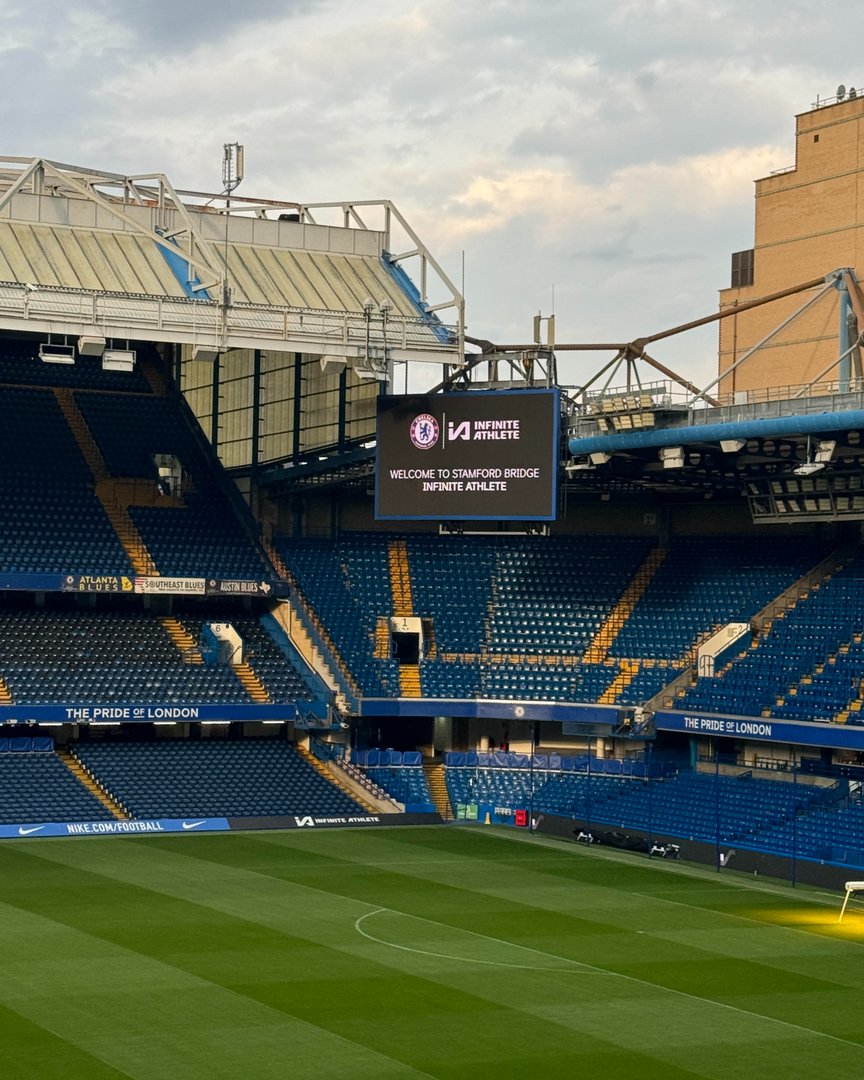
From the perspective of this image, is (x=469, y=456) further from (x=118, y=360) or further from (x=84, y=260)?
(x=84, y=260)

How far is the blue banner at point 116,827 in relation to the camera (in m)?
55.9

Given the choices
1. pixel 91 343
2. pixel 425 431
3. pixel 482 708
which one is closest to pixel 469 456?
pixel 425 431

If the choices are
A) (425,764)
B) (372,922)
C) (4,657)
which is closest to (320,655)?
(425,764)

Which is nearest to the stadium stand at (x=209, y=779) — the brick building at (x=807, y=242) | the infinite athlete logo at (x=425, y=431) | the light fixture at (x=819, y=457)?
the infinite athlete logo at (x=425, y=431)

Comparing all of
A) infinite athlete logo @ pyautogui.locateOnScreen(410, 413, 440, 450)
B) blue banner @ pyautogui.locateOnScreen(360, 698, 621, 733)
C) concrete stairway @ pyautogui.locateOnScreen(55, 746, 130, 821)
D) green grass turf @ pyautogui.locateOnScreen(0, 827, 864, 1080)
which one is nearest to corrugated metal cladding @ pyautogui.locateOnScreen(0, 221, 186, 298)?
infinite athlete logo @ pyautogui.locateOnScreen(410, 413, 440, 450)

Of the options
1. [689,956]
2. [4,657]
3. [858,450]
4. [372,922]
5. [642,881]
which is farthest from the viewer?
[4,657]

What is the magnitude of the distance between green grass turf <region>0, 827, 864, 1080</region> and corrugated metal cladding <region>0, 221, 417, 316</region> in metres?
19.0

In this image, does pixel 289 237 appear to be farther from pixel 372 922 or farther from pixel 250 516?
pixel 372 922

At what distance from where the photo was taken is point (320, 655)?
6744 cm

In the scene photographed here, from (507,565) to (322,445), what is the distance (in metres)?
8.99

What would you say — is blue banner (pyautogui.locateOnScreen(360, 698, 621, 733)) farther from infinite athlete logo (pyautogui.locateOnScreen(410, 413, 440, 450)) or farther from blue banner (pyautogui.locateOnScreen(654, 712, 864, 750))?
infinite athlete logo (pyautogui.locateOnScreen(410, 413, 440, 450))

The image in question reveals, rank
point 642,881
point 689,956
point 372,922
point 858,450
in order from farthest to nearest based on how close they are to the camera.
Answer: point 858,450 < point 642,881 < point 372,922 < point 689,956

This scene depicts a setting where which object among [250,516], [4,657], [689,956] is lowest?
[689,956]

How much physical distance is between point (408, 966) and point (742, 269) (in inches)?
1624
